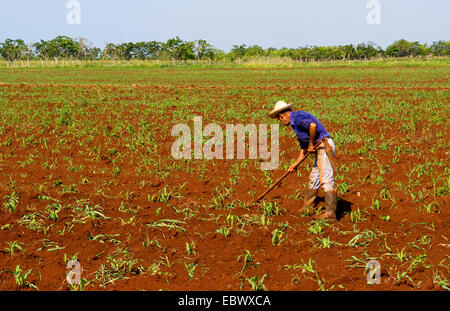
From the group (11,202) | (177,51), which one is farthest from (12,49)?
(11,202)

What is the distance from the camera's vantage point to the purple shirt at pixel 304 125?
5023 mm

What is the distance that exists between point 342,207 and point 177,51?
71002 millimetres

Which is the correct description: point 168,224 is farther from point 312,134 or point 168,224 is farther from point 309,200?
point 312,134

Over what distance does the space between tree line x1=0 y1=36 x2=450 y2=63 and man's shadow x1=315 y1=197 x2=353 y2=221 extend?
66.0 m

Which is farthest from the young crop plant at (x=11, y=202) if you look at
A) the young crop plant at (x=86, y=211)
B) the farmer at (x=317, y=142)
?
the farmer at (x=317, y=142)

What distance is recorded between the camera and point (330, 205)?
5.13 m

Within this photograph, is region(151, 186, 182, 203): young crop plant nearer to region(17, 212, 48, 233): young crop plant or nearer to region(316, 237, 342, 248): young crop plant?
region(17, 212, 48, 233): young crop plant

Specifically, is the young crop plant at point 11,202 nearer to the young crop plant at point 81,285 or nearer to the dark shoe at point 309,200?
the young crop plant at point 81,285

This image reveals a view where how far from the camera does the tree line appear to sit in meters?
75.4

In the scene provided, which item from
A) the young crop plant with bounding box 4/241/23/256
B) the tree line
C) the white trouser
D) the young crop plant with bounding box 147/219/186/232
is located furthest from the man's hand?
the tree line

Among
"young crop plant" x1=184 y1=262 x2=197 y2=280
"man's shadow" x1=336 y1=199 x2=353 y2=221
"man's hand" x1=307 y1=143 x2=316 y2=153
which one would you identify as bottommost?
"young crop plant" x1=184 y1=262 x2=197 y2=280

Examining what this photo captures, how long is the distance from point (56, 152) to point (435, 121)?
10.0 meters
